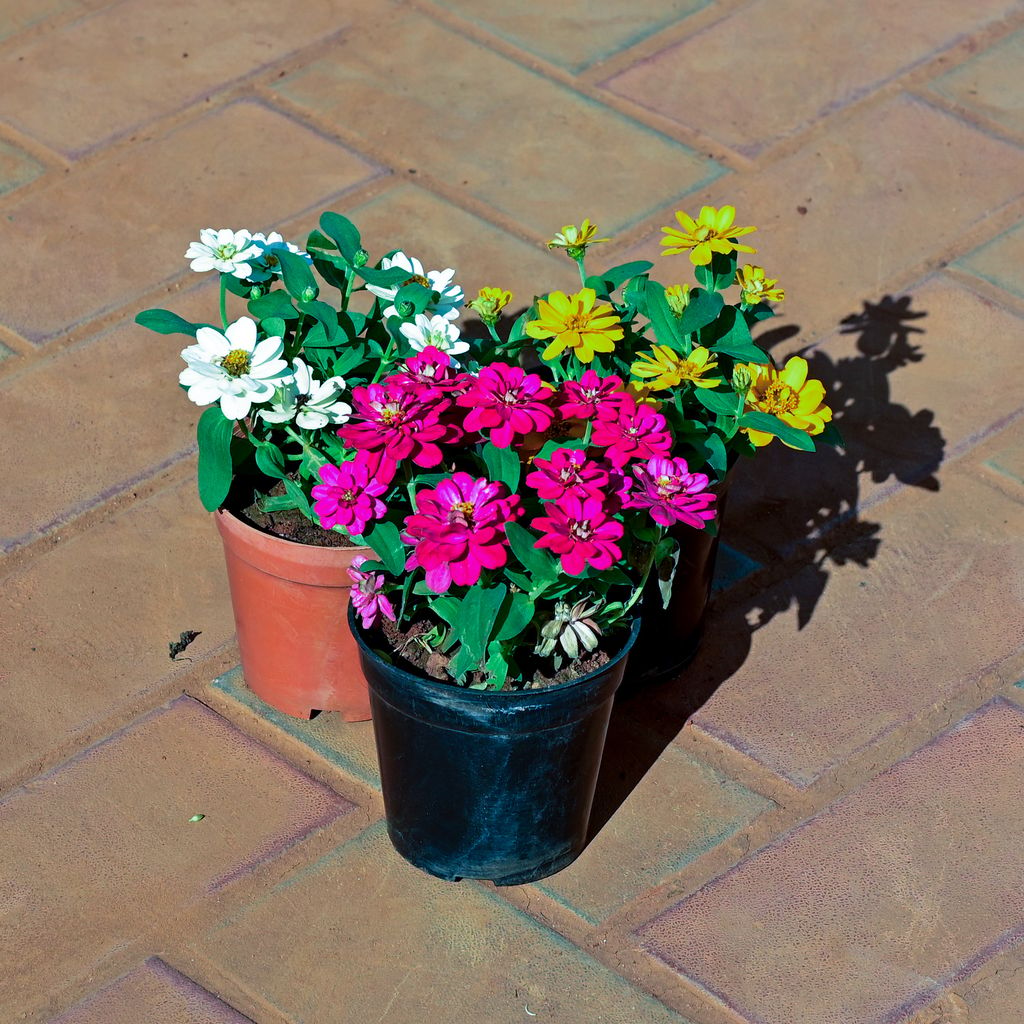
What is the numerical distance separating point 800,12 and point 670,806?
215 cm

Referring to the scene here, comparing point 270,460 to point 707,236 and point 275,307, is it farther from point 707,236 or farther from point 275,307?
point 707,236

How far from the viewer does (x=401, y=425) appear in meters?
1.68

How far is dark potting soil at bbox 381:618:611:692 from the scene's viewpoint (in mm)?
1862

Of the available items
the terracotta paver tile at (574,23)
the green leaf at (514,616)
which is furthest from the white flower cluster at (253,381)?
the terracotta paver tile at (574,23)

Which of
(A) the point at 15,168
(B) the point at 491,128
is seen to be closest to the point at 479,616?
(B) the point at 491,128

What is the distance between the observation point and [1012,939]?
199 cm

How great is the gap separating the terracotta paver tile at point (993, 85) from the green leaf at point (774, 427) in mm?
1789

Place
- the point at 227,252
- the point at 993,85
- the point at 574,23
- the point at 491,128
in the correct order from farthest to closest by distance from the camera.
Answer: the point at 574,23 < the point at 993,85 < the point at 491,128 < the point at 227,252

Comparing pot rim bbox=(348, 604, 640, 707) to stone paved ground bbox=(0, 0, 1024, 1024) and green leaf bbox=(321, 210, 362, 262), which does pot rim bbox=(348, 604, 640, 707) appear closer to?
stone paved ground bbox=(0, 0, 1024, 1024)

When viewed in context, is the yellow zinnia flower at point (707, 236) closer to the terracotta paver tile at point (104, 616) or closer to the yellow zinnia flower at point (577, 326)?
the yellow zinnia flower at point (577, 326)

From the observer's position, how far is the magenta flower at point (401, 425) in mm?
1672

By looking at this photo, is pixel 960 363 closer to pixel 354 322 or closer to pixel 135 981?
pixel 354 322

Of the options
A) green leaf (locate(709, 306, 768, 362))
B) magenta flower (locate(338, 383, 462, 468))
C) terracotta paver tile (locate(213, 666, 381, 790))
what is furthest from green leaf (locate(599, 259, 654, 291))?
terracotta paver tile (locate(213, 666, 381, 790))

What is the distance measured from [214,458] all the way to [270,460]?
7cm
